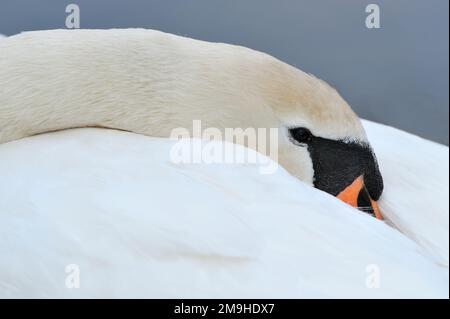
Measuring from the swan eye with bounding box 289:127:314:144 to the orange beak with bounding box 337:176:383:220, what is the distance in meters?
0.14

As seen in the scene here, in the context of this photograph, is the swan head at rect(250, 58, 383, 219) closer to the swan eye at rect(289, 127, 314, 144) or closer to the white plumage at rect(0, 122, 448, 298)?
the swan eye at rect(289, 127, 314, 144)

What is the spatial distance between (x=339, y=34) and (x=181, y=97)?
2.46m

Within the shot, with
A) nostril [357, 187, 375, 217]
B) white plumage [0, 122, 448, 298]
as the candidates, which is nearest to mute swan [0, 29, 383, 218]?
nostril [357, 187, 375, 217]

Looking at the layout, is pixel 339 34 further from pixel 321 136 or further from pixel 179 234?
pixel 179 234

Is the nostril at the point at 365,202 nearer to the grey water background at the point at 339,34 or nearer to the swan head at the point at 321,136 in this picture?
the swan head at the point at 321,136

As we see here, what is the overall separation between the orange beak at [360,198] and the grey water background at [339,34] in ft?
6.79

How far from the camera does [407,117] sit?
4.25 meters

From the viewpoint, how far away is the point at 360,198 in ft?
7.20

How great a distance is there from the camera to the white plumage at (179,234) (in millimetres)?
1641

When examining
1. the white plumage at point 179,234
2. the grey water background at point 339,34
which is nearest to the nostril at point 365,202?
the white plumage at point 179,234

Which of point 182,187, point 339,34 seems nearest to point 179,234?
point 182,187

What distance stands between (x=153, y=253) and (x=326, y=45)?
2.98 meters

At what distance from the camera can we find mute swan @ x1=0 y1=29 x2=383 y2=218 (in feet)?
7.14
